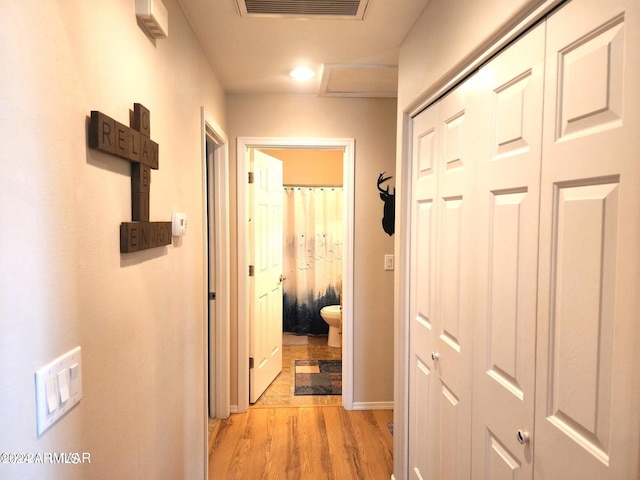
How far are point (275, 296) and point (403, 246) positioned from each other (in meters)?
1.78

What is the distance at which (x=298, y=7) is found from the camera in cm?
165

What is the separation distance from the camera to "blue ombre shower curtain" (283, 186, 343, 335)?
482 cm

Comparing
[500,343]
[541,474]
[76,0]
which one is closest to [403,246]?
[500,343]

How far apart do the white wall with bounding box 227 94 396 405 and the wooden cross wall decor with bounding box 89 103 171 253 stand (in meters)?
1.61

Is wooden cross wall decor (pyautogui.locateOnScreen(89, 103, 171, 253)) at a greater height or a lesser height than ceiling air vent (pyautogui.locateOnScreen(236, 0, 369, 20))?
lesser

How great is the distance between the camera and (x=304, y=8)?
1661 millimetres

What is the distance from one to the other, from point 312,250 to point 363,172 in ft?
6.83

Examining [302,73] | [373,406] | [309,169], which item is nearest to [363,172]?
[302,73]

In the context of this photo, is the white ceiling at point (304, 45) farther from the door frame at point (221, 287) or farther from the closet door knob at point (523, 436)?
the closet door knob at point (523, 436)

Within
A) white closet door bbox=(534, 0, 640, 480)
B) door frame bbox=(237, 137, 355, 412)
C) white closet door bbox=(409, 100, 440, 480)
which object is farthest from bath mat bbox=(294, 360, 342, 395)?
white closet door bbox=(534, 0, 640, 480)

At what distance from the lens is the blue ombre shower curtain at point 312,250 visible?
4816mm

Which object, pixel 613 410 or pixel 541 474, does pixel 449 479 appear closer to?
pixel 541 474

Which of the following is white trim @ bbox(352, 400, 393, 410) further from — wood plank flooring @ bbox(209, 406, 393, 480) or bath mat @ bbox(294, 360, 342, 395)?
bath mat @ bbox(294, 360, 342, 395)

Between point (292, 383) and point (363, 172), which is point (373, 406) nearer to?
point (292, 383)
